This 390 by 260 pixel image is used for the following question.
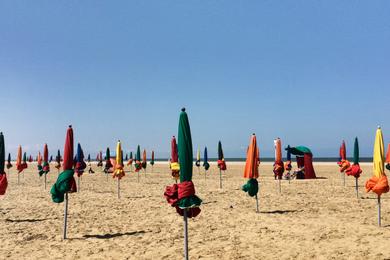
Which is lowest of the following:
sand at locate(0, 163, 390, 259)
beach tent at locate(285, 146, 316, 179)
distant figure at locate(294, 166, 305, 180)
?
sand at locate(0, 163, 390, 259)

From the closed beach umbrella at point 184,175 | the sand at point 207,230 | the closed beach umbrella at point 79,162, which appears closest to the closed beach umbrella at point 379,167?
the sand at point 207,230

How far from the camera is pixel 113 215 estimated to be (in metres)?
13.7

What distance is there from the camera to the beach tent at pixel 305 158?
2966cm

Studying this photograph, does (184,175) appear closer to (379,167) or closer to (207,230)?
(207,230)

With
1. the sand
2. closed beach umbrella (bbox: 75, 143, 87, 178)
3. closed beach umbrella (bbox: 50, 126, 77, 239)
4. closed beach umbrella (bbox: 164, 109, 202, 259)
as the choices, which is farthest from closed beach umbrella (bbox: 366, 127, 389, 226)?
closed beach umbrella (bbox: 75, 143, 87, 178)

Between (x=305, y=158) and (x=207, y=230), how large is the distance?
67.8ft

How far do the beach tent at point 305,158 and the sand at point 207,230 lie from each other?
12.7m

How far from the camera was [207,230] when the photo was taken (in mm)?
10969

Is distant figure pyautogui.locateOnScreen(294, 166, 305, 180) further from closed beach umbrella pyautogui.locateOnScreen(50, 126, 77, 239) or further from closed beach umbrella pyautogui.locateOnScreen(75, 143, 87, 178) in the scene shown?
closed beach umbrella pyautogui.locateOnScreen(50, 126, 77, 239)

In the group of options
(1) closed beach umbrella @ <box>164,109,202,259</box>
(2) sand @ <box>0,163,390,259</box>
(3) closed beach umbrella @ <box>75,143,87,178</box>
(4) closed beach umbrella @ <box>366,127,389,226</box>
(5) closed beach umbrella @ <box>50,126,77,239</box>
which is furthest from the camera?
(3) closed beach umbrella @ <box>75,143,87,178</box>

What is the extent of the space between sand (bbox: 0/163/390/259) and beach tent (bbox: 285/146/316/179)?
12.7 meters

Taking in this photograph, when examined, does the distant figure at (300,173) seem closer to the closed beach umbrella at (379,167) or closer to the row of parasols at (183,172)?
the row of parasols at (183,172)

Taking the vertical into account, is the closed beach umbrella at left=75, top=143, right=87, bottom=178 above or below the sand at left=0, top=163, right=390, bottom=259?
above

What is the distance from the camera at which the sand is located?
878cm
